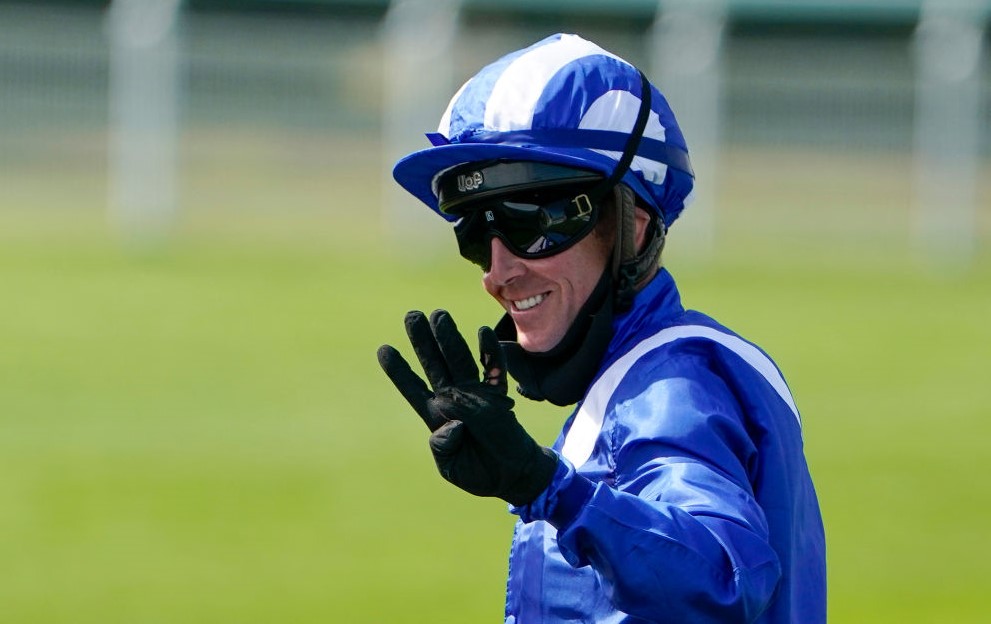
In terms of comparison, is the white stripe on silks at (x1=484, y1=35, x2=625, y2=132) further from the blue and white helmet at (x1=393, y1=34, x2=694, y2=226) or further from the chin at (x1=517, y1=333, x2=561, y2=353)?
the chin at (x1=517, y1=333, x2=561, y2=353)

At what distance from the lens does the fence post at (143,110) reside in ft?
72.8

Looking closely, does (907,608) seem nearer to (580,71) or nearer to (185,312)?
(580,71)

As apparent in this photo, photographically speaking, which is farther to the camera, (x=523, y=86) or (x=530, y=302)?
(x=530, y=302)

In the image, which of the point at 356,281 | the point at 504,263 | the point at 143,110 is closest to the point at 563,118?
the point at 504,263

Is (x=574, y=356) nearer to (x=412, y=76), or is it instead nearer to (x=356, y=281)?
(x=356, y=281)

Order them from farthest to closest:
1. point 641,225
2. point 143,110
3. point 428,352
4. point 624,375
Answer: point 143,110
point 641,225
point 624,375
point 428,352

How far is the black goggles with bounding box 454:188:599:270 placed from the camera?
2.88 m

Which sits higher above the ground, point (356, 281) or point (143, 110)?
point (143, 110)

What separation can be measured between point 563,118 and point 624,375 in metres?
0.44

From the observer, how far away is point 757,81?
77.4ft

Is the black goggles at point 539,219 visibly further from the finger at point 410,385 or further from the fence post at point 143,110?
the fence post at point 143,110

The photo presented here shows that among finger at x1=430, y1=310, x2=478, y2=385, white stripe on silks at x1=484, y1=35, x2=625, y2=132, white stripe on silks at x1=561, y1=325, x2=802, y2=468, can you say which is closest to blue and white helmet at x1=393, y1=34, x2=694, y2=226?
white stripe on silks at x1=484, y1=35, x2=625, y2=132

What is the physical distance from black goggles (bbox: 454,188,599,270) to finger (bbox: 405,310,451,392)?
38cm

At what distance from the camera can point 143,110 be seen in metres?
22.4
